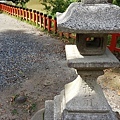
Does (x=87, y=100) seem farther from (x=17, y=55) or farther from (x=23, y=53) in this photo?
(x=23, y=53)

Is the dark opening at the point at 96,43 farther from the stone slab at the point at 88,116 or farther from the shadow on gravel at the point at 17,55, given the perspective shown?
the shadow on gravel at the point at 17,55

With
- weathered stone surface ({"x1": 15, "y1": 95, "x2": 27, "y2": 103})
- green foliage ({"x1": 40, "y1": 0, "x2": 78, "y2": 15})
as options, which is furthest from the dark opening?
green foliage ({"x1": 40, "y1": 0, "x2": 78, "y2": 15})

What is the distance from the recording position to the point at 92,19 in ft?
9.16

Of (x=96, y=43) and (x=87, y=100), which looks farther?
(x=87, y=100)

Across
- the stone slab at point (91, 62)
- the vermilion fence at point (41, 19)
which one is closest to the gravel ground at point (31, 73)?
the vermilion fence at point (41, 19)

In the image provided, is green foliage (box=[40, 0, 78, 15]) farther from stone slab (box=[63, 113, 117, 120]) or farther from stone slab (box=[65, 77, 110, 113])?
stone slab (box=[63, 113, 117, 120])

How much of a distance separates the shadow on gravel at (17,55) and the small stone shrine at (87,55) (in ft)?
8.66

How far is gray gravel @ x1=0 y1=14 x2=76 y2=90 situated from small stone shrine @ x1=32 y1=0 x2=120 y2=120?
106 inches

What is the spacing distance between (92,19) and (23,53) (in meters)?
5.73

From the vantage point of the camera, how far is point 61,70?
22.0 ft

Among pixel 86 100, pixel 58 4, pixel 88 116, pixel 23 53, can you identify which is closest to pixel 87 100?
pixel 86 100

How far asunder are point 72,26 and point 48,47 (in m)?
6.13

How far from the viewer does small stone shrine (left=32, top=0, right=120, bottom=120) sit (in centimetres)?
275

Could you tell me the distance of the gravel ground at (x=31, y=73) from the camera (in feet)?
16.1
